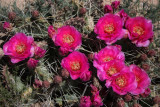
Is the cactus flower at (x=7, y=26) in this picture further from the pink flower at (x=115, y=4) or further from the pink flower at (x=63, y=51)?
the pink flower at (x=115, y=4)

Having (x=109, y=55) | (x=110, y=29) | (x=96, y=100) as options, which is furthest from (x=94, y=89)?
(x=110, y=29)

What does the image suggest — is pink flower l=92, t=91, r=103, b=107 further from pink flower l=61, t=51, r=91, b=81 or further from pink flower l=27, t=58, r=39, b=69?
pink flower l=27, t=58, r=39, b=69

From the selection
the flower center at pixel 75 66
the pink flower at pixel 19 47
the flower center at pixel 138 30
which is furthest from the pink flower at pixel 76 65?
the flower center at pixel 138 30

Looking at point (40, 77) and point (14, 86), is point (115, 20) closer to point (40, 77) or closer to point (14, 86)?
point (40, 77)

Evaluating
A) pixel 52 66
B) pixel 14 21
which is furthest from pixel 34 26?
pixel 52 66

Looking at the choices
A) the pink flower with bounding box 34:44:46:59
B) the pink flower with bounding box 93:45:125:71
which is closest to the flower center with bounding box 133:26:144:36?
the pink flower with bounding box 93:45:125:71

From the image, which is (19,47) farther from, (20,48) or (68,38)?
(68,38)
